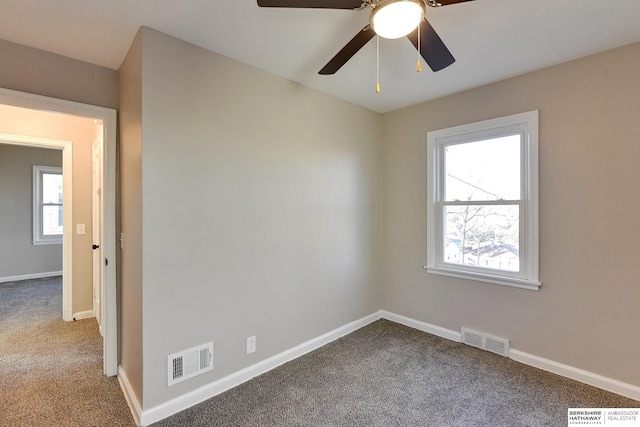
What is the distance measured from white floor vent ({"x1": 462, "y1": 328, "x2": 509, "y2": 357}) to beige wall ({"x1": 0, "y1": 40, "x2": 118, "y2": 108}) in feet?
12.1

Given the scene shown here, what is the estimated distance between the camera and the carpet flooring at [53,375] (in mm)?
1860

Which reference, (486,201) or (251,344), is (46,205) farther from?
(486,201)

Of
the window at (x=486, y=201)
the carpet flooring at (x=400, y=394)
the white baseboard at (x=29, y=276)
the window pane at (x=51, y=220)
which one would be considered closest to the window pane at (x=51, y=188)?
the window pane at (x=51, y=220)

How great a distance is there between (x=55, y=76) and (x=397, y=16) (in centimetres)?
235

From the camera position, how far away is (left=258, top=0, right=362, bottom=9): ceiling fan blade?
1.26 meters

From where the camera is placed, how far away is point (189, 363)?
199cm

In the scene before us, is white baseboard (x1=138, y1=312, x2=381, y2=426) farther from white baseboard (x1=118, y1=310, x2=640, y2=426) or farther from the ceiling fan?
the ceiling fan

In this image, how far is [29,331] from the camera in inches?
122

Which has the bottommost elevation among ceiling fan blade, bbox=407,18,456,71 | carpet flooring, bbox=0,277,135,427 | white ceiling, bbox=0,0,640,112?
carpet flooring, bbox=0,277,135,427

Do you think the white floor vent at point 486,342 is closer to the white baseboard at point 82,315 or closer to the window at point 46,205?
the white baseboard at point 82,315

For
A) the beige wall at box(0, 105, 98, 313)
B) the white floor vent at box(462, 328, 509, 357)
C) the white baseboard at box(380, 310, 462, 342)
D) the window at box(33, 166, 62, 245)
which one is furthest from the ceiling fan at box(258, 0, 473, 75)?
the window at box(33, 166, 62, 245)

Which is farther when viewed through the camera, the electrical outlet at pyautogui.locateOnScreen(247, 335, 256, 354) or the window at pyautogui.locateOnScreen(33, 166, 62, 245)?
the window at pyautogui.locateOnScreen(33, 166, 62, 245)

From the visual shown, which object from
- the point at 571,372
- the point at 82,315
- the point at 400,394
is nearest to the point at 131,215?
the point at 400,394

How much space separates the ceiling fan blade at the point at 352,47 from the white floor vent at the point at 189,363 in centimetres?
205
